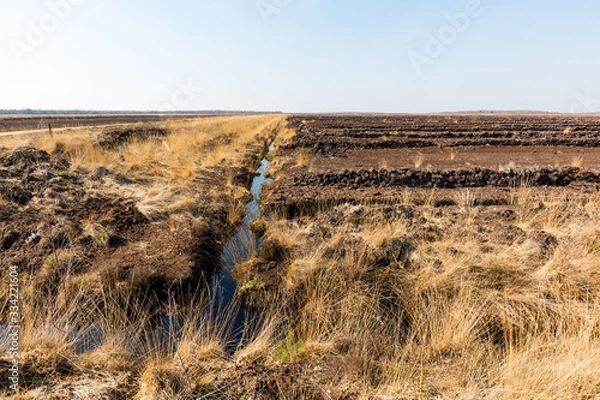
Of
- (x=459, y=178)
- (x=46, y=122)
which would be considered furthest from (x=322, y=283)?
(x=46, y=122)

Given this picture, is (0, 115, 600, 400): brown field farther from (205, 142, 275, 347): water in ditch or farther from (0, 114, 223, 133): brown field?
(0, 114, 223, 133): brown field

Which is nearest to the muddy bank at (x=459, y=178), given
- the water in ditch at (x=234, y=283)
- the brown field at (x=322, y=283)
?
the brown field at (x=322, y=283)

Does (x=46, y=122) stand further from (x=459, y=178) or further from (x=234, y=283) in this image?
(x=459, y=178)

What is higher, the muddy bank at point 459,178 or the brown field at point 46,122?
the brown field at point 46,122

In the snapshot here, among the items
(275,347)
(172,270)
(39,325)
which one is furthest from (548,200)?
(39,325)

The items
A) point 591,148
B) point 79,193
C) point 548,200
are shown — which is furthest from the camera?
point 591,148

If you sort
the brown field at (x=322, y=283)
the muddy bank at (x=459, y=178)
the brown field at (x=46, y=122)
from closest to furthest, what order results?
the brown field at (x=322, y=283) → the muddy bank at (x=459, y=178) → the brown field at (x=46, y=122)

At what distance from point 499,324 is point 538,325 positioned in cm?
43

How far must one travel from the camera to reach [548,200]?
655 centimetres

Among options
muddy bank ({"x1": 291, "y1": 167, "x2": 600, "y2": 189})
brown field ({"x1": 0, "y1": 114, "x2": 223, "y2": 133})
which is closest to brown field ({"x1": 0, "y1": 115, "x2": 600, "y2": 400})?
muddy bank ({"x1": 291, "y1": 167, "x2": 600, "y2": 189})

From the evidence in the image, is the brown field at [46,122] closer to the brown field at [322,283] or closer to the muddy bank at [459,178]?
the brown field at [322,283]

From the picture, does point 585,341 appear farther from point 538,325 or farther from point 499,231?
point 499,231

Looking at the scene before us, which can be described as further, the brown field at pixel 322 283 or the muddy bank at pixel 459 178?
the muddy bank at pixel 459 178

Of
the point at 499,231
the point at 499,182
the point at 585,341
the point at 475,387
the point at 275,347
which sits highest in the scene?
the point at 499,182
